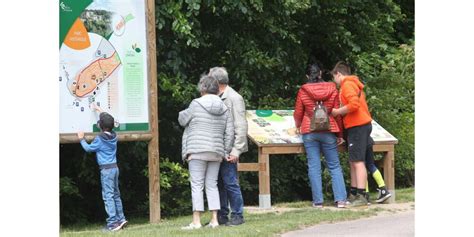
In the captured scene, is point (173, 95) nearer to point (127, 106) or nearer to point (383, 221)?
point (127, 106)

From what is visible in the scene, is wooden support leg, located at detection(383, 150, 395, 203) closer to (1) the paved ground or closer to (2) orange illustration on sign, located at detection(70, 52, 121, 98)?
(1) the paved ground

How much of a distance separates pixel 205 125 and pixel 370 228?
2.02 meters

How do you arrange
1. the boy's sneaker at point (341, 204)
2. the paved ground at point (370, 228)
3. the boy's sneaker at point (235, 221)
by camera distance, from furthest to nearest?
the boy's sneaker at point (341, 204), the boy's sneaker at point (235, 221), the paved ground at point (370, 228)

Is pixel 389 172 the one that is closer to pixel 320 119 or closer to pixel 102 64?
pixel 320 119

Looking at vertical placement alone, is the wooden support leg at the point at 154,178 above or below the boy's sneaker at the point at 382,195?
above

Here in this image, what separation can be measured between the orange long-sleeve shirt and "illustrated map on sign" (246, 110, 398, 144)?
757 millimetres

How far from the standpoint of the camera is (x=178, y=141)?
48.2 ft

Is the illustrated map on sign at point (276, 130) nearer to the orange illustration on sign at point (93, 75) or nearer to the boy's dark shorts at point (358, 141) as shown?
the boy's dark shorts at point (358, 141)

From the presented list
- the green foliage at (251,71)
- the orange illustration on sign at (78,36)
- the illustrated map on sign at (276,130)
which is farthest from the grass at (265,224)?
the green foliage at (251,71)

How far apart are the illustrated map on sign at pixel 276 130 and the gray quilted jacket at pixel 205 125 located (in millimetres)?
2247

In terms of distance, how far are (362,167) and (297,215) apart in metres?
1.50

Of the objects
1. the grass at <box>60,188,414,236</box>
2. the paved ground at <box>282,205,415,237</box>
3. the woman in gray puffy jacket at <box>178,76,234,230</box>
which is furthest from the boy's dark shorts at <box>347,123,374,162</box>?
the woman in gray puffy jacket at <box>178,76,234,230</box>

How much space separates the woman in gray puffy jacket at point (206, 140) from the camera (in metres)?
9.70

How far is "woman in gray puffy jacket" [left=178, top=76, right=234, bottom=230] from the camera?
970 centimetres
